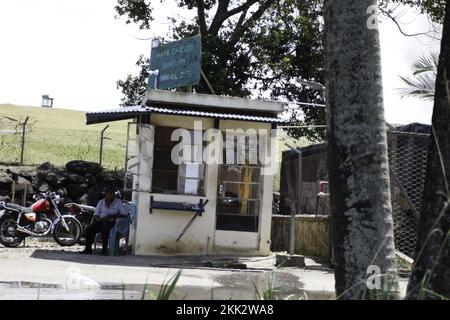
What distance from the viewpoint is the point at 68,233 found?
14242mm

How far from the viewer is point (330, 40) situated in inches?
182

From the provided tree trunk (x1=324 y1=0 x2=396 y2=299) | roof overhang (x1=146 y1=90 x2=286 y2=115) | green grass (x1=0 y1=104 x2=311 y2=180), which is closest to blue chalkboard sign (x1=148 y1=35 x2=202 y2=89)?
roof overhang (x1=146 y1=90 x2=286 y2=115)

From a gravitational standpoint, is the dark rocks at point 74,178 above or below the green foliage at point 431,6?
below

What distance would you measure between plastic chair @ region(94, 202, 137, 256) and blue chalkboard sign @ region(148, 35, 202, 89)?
280cm

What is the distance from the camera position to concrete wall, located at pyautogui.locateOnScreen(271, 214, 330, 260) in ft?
42.2

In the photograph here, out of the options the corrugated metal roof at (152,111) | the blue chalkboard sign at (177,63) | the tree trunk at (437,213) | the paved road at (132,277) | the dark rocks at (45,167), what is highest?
the blue chalkboard sign at (177,63)

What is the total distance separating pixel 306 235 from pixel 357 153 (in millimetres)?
9533

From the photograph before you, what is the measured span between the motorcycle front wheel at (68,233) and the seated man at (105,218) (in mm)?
1140

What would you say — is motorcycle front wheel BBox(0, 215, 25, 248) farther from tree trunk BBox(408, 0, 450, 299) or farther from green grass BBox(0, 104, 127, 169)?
tree trunk BBox(408, 0, 450, 299)

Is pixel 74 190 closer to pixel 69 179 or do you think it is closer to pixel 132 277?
pixel 69 179

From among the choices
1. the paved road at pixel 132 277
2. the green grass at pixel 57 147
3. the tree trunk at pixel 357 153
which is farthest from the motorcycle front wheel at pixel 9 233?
the tree trunk at pixel 357 153

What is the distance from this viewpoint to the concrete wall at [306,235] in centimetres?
1287

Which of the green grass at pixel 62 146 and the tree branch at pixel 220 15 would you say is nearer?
the green grass at pixel 62 146

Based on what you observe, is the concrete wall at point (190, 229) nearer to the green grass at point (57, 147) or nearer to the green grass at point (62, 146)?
the green grass at point (62, 146)
